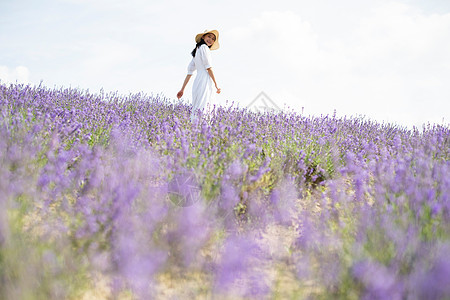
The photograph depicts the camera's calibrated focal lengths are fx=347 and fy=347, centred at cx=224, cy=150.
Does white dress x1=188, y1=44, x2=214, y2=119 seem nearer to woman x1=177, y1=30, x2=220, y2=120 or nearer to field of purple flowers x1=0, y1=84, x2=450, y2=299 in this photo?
woman x1=177, y1=30, x2=220, y2=120

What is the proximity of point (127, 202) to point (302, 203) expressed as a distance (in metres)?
1.86

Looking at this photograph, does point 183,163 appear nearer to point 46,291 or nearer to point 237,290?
point 237,290

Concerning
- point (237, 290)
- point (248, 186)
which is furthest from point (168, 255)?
point (248, 186)

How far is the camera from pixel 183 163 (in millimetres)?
2611

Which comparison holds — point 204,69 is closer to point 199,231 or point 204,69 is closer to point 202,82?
point 202,82

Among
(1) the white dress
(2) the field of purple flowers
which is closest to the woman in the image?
(1) the white dress

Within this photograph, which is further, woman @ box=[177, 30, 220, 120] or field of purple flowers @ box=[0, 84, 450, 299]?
woman @ box=[177, 30, 220, 120]

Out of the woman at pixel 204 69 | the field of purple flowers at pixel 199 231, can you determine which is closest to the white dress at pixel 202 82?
the woman at pixel 204 69

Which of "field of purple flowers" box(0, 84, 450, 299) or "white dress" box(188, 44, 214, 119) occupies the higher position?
"white dress" box(188, 44, 214, 119)

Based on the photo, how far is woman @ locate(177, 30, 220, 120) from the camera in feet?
16.3

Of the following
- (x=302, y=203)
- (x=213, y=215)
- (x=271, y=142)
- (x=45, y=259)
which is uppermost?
(x=271, y=142)

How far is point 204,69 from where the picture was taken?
200 inches

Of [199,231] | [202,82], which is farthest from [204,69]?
[199,231]

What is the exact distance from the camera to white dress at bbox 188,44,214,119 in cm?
496
